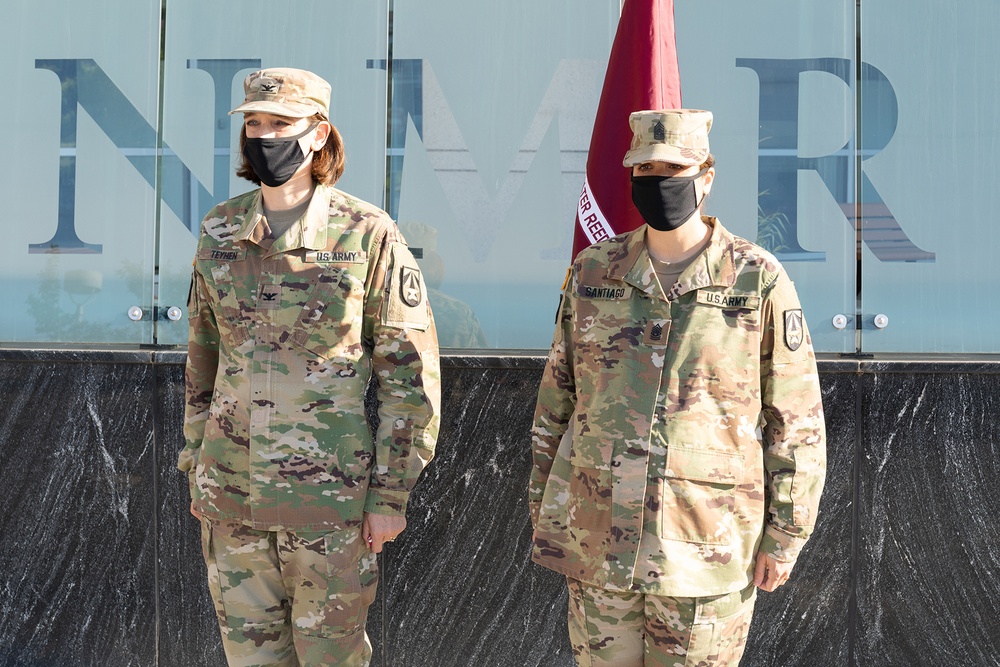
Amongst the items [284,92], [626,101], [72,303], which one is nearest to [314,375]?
[284,92]

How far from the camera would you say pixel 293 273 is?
2648 mm

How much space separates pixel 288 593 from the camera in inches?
106

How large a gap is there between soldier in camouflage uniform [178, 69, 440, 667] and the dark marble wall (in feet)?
2.70

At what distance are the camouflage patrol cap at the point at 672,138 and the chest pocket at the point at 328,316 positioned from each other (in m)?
0.81

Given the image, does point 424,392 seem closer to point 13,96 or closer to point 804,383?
point 804,383

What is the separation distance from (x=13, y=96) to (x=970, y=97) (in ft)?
12.3

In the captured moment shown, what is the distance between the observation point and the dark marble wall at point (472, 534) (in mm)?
3383

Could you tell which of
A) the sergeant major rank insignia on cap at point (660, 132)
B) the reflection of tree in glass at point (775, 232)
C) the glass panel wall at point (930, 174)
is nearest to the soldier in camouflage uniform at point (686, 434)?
the sergeant major rank insignia on cap at point (660, 132)

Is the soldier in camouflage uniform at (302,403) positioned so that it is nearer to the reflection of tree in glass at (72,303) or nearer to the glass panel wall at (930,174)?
the reflection of tree in glass at (72,303)

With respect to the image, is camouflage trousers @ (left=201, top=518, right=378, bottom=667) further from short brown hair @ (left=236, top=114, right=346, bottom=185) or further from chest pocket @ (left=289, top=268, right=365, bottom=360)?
short brown hair @ (left=236, top=114, right=346, bottom=185)

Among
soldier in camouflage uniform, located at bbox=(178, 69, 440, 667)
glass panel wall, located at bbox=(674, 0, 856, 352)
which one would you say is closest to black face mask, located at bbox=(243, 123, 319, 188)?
soldier in camouflage uniform, located at bbox=(178, 69, 440, 667)

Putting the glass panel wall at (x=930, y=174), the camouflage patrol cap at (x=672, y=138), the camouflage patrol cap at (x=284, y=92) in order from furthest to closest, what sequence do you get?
1. the glass panel wall at (x=930, y=174)
2. the camouflage patrol cap at (x=284, y=92)
3. the camouflage patrol cap at (x=672, y=138)

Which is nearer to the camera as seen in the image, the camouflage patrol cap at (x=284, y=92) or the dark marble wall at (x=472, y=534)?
the camouflage patrol cap at (x=284, y=92)

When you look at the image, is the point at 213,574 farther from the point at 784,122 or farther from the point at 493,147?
the point at 784,122
